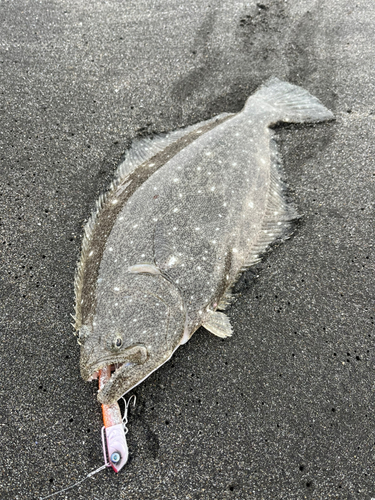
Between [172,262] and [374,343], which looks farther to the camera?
[374,343]

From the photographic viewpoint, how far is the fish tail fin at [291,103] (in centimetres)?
330

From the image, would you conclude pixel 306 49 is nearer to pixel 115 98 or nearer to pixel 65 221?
pixel 115 98

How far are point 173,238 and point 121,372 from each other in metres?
1.05

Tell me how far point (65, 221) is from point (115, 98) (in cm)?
143

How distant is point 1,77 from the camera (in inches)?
132

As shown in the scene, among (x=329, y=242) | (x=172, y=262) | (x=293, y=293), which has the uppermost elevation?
(x=172, y=262)

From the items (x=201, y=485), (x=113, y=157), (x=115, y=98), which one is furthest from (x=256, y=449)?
(x=115, y=98)

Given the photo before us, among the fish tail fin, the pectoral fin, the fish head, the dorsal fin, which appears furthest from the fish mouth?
the fish tail fin

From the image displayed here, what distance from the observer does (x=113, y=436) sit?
234 cm

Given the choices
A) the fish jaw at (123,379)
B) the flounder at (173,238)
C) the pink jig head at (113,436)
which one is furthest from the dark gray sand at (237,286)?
the fish jaw at (123,379)

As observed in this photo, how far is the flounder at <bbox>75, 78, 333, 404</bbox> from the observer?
7.32ft

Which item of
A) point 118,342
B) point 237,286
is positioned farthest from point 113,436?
point 237,286

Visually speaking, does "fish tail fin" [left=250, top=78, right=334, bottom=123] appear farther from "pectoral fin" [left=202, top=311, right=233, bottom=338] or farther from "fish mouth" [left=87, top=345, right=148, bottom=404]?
"fish mouth" [left=87, top=345, right=148, bottom=404]

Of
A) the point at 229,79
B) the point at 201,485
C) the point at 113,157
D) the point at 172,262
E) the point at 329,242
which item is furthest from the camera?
the point at 229,79
